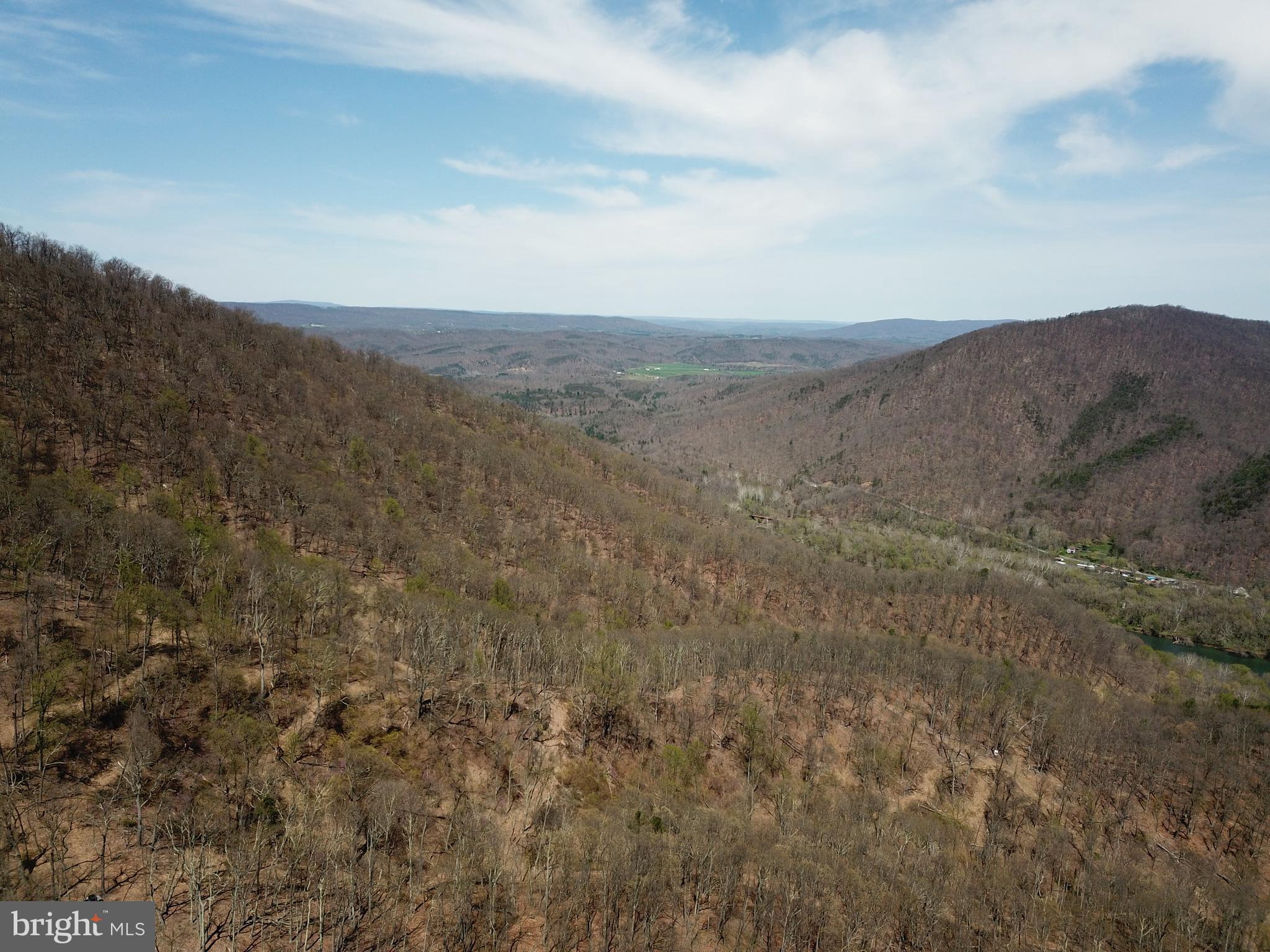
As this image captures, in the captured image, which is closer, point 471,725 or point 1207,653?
point 471,725

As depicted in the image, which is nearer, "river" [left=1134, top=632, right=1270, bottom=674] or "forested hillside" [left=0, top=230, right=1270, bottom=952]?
"forested hillside" [left=0, top=230, right=1270, bottom=952]

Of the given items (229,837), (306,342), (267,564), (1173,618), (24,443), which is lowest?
(1173,618)

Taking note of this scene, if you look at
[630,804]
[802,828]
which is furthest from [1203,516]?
[630,804]

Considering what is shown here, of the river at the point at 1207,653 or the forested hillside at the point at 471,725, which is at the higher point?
the forested hillside at the point at 471,725

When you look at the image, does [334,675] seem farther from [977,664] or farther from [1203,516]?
[1203,516]

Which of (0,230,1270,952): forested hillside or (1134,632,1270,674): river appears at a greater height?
(0,230,1270,952): forested hillside

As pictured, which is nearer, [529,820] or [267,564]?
[529,820]

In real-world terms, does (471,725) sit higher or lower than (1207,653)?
higher

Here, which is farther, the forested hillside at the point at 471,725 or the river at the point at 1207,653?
the river at the point at 1207,653
